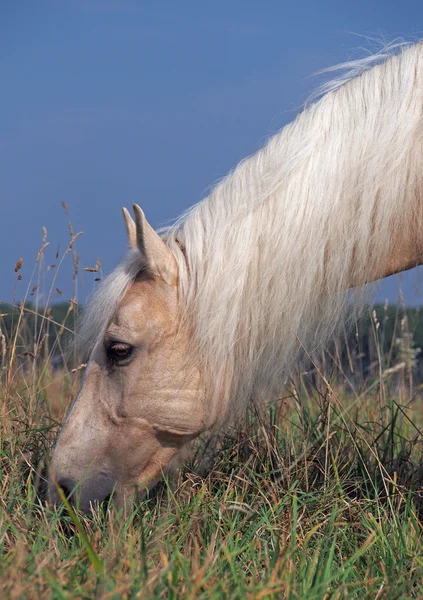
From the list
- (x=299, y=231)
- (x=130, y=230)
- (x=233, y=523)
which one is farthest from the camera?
(x=130, y=230)

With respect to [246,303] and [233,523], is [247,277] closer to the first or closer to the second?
[246,303]

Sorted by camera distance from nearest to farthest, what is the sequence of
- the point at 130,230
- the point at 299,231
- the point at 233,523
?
the point at 233,523 < the point at 299,231 < the point at 130,230

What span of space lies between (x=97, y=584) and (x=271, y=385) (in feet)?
4.92

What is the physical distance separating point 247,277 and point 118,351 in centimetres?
63

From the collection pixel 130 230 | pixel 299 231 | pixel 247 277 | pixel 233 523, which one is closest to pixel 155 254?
pixel 130 230

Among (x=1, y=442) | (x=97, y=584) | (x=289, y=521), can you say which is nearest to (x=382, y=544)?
(x=289, y=521)

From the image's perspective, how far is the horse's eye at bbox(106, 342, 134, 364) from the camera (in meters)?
2.93

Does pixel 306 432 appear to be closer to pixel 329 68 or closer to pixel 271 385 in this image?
pixel 271 385

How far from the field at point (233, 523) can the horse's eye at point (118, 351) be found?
57 cm

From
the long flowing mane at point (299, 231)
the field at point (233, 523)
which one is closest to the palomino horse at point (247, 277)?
the long flowing mane at point (299, 231)

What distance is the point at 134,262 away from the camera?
2.99 m

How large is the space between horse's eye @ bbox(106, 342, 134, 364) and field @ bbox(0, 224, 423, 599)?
57 cm

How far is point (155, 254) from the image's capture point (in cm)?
288

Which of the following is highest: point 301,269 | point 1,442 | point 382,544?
point 301,269
